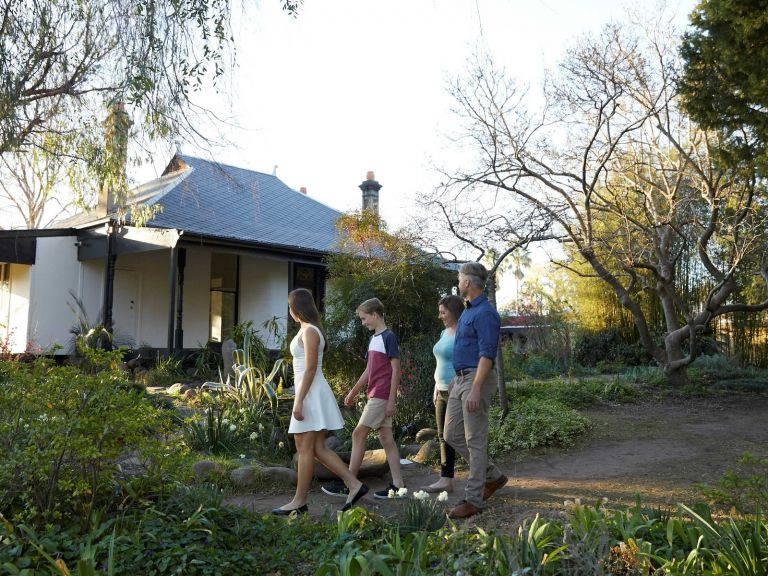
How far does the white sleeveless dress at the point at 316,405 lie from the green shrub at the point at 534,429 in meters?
2.70

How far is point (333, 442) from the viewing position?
732cm

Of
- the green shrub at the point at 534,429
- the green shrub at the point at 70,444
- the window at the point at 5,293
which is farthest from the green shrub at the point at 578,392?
the window at the point at 5,293

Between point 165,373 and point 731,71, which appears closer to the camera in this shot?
point 731,71

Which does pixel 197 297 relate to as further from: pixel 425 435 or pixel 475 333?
pixel 475 333

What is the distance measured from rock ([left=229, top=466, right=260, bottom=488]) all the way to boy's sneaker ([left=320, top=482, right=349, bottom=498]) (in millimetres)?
574

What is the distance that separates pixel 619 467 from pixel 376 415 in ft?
8.02

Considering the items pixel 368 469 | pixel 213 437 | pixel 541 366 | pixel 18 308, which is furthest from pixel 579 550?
pixel 18 308

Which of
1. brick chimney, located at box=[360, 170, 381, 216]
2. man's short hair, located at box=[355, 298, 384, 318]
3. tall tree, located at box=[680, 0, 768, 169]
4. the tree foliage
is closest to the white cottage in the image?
brick chimney, located at box=[360, 170, 381, 216]

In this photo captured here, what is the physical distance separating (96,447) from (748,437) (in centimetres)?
716

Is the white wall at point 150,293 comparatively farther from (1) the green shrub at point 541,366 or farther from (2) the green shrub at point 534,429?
(2) the green shrub at point 534,429

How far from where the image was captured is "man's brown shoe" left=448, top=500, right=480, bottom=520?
4319 mm

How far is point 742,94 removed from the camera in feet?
30.4

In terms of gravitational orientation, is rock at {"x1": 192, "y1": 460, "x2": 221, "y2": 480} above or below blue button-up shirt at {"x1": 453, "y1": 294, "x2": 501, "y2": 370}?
below

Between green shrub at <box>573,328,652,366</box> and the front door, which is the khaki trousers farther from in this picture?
green shrub at <box>573,328,652,366</box>
